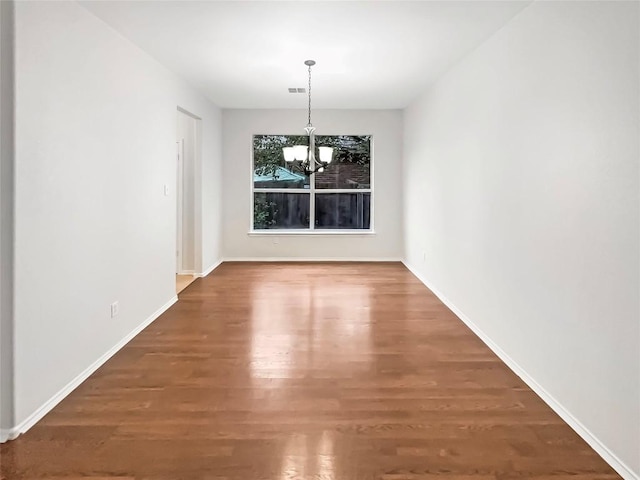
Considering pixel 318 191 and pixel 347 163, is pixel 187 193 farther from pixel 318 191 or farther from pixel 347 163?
pixel 347 163

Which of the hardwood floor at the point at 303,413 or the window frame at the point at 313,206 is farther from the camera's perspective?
the window frame at the point at 313,206

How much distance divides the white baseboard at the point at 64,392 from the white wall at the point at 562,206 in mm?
2783

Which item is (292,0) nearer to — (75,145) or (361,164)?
(75,145)

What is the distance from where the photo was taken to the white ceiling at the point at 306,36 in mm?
2971

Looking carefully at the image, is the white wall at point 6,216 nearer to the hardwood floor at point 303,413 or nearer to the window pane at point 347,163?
the hardwood floor at point 303,413

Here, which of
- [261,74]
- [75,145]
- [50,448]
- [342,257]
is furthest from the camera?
[342,257]

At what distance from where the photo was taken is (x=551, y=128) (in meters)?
2.60

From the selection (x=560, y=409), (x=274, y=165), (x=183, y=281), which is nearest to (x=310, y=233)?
(x=274, y=165)

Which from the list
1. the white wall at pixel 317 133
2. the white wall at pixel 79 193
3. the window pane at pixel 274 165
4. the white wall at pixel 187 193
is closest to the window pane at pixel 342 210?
the white wall at pixel 317 133

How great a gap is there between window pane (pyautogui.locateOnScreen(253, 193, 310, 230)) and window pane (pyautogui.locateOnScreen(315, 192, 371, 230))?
25cm

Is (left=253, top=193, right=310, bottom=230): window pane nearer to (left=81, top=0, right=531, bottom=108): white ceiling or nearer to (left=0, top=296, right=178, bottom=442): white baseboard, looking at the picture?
(left=81, top=0, right=531, bottom=108): white ceiling

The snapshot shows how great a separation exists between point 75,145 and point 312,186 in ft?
16.7

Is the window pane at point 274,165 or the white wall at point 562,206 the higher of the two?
the window pane at point 274,165

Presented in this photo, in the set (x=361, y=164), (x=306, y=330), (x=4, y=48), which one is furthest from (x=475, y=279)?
(x=361, y=164)
